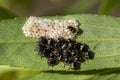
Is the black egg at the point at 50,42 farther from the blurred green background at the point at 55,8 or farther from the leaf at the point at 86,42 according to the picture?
the blurred green background at the point at 55,8

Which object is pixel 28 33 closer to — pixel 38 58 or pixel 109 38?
pixel 38 58

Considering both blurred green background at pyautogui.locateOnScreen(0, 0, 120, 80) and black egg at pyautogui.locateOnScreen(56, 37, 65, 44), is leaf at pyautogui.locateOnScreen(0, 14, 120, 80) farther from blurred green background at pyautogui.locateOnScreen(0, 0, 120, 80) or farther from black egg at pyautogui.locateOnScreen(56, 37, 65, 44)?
blurred green background at pyautogui.locateOnScreen(0, 0, 120, 80)

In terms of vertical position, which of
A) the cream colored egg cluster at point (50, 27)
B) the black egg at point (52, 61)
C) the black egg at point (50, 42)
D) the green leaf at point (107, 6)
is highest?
the green leaf at point (107, 6)

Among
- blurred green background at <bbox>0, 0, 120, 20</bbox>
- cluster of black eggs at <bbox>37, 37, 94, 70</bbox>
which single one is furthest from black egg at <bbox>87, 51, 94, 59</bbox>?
blurred green background at <bbox>0, 0, 120, 20</bbox>

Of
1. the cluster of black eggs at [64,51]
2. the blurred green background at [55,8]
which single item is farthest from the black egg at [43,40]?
the blurred green background at [55,8]

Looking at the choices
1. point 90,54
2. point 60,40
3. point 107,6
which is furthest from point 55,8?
point 90,54

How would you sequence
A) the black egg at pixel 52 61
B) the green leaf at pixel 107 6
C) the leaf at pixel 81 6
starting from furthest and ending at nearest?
the leaf at pixel 81 6
the green leaf at pixel 107 6
the black egg at pixel 52 61

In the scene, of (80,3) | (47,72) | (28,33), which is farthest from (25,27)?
(80,3)
